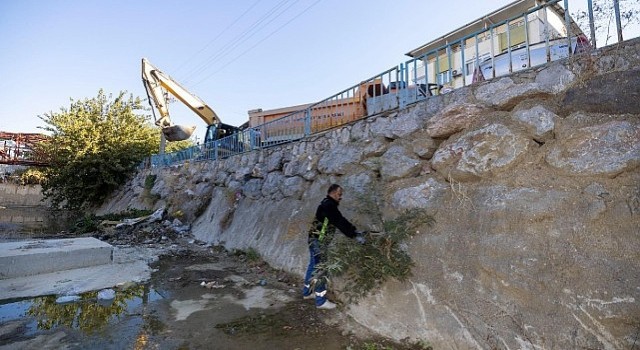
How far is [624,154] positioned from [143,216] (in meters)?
12.3

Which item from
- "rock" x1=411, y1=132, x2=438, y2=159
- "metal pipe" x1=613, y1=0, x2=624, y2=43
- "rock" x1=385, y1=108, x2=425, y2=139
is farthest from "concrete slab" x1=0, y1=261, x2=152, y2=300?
"metal pipe" x1=613, y1=0, x2=624, y2=43

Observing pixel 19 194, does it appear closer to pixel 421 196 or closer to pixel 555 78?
pixel 421 196

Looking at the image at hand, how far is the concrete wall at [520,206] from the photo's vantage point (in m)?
2.60

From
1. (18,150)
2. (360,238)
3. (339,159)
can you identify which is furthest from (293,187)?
(18,150)

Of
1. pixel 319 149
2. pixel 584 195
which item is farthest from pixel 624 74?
pixel 319 149

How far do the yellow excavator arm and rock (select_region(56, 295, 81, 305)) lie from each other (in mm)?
11481

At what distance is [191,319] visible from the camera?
149 inches

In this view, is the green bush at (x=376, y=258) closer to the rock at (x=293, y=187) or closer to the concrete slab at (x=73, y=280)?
the rock at (x=293, y=187)

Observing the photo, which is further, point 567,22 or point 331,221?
point 331,221

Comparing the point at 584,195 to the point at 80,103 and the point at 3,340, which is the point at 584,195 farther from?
the point at 80,103

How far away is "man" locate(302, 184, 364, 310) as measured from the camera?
4102 mm

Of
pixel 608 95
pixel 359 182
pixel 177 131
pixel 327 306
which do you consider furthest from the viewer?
pixel 177 131

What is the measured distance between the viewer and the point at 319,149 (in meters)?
6.61

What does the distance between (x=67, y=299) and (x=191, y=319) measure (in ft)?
6.12
